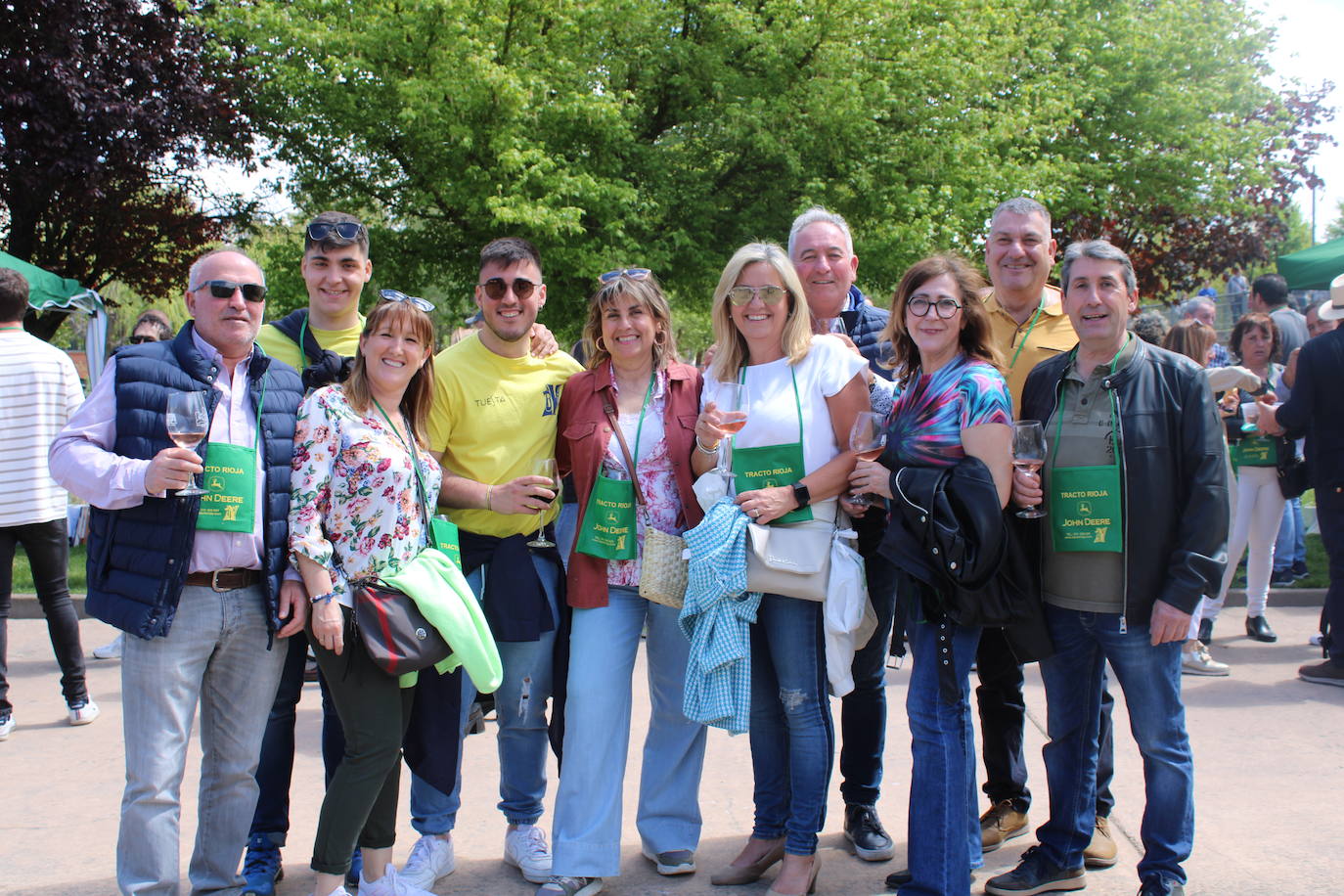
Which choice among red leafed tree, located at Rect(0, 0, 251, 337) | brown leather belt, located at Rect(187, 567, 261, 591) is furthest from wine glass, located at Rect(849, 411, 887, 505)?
red leafed tree, located at Rect(0, 0, 251, 337)

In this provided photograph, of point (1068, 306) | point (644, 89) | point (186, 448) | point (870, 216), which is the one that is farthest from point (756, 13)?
point (186, 448)

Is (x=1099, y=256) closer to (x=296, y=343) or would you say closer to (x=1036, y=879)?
(x=1036, y=879)

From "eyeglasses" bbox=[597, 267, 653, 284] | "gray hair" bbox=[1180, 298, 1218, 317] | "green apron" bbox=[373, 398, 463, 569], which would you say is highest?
"gray hair" bbox=[1180, 298, 1218, 317]

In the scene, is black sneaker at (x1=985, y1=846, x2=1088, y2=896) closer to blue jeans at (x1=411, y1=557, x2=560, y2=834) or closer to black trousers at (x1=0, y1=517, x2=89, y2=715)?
blue jeans at (x1=411, y1=557, x2=560, y2=834)

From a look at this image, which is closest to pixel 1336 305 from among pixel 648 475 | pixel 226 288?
pixel 648 475

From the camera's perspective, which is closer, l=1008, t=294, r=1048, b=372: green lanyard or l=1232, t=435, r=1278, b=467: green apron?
l=1008, t=294, r=1048, b=372: green lanyard

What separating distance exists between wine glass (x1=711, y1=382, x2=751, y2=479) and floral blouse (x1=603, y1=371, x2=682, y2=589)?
0.72ft

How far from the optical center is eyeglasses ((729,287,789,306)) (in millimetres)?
3682

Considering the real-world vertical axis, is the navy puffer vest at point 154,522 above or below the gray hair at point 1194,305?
below

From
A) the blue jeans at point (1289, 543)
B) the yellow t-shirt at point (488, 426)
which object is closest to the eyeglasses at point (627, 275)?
the yellow t-shirt at point (488, 426)

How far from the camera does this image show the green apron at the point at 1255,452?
7328 mm

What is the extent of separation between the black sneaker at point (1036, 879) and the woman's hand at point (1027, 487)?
1.33 m

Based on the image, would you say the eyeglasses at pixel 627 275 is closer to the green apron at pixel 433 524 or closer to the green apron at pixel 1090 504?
the green apron at pixel 433 524

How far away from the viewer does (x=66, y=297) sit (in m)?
12.0
